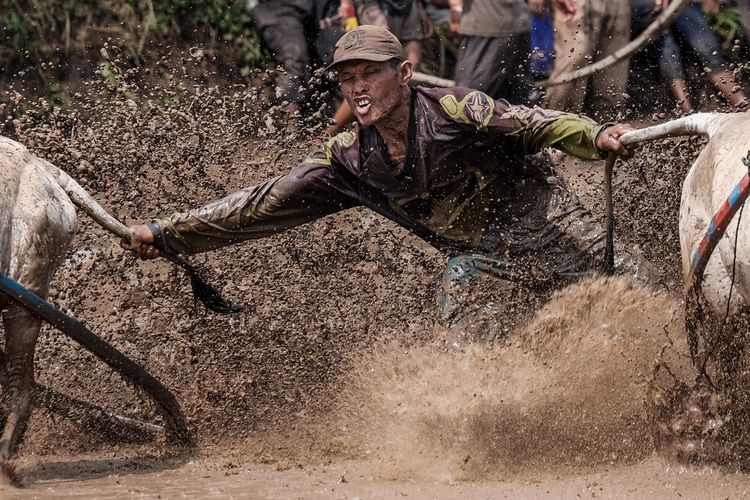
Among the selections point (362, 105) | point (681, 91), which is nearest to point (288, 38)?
point (681, 91)

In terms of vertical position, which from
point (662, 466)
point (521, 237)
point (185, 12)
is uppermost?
point (185, 12)

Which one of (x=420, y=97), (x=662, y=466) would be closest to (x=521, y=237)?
(x=420, y=97)

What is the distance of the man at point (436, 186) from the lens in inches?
263

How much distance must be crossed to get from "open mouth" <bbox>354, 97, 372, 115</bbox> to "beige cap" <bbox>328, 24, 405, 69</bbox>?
0.58ft

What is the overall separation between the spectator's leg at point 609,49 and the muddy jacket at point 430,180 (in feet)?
10.8

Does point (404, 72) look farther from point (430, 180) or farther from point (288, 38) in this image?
point (288, 38)

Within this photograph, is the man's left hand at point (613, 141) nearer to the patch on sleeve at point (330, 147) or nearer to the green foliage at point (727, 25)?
the patch on sleeve at point (330, 147)

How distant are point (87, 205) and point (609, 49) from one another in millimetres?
4448

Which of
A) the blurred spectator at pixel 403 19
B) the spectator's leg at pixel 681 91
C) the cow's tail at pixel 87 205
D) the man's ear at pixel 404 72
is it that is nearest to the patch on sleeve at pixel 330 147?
the man's ear at pixel 404 72

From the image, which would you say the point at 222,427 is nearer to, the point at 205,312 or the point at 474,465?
the point at 205,312

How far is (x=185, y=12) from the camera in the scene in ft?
40.3

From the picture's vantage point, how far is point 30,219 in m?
6.74

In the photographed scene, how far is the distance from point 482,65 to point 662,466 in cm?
452

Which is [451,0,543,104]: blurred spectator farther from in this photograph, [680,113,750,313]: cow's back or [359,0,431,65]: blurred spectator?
[680,113,750,313]: cow's back
